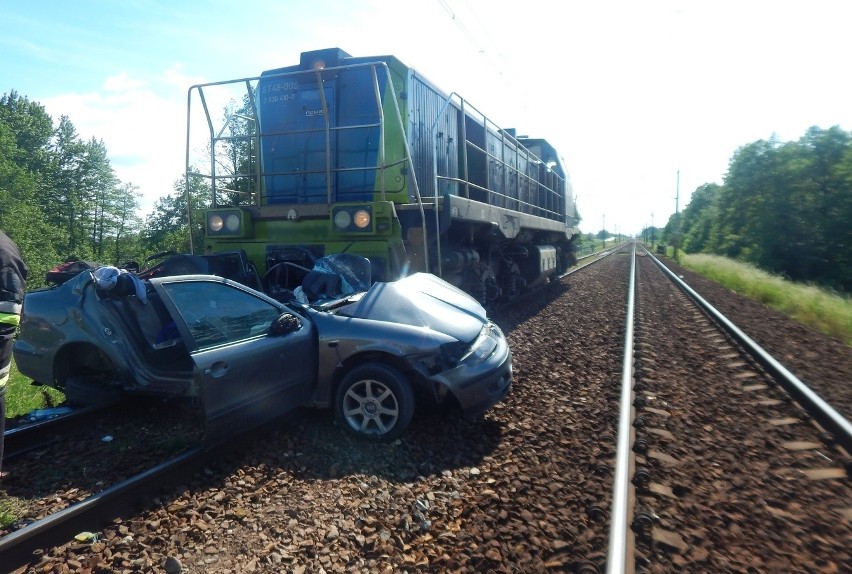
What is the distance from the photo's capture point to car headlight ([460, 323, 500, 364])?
474 cm

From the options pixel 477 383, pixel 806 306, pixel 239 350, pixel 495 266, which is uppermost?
pixel 495 266

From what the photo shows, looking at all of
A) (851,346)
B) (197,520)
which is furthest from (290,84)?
(851,346)

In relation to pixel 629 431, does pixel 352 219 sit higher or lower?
higher

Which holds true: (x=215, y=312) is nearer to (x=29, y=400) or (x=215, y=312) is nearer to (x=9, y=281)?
(x=9, y=281)

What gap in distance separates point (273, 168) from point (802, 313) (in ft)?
42.6

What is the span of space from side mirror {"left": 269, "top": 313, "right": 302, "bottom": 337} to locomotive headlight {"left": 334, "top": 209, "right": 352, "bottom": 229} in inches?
99.1

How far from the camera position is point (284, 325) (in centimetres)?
456

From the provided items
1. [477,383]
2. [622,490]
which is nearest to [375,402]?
[477,383]

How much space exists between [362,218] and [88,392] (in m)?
3.35

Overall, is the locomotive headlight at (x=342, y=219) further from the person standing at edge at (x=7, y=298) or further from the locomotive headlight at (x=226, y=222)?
the person standing at edge at (x=7, y=298)

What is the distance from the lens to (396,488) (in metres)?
3.81

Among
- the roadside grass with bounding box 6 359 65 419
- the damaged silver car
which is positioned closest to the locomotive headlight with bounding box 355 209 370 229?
the damaged silver car

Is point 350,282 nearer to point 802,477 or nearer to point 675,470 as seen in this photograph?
point 675,470

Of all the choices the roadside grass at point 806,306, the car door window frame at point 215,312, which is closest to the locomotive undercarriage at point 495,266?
the car door window frame at point 215,312
